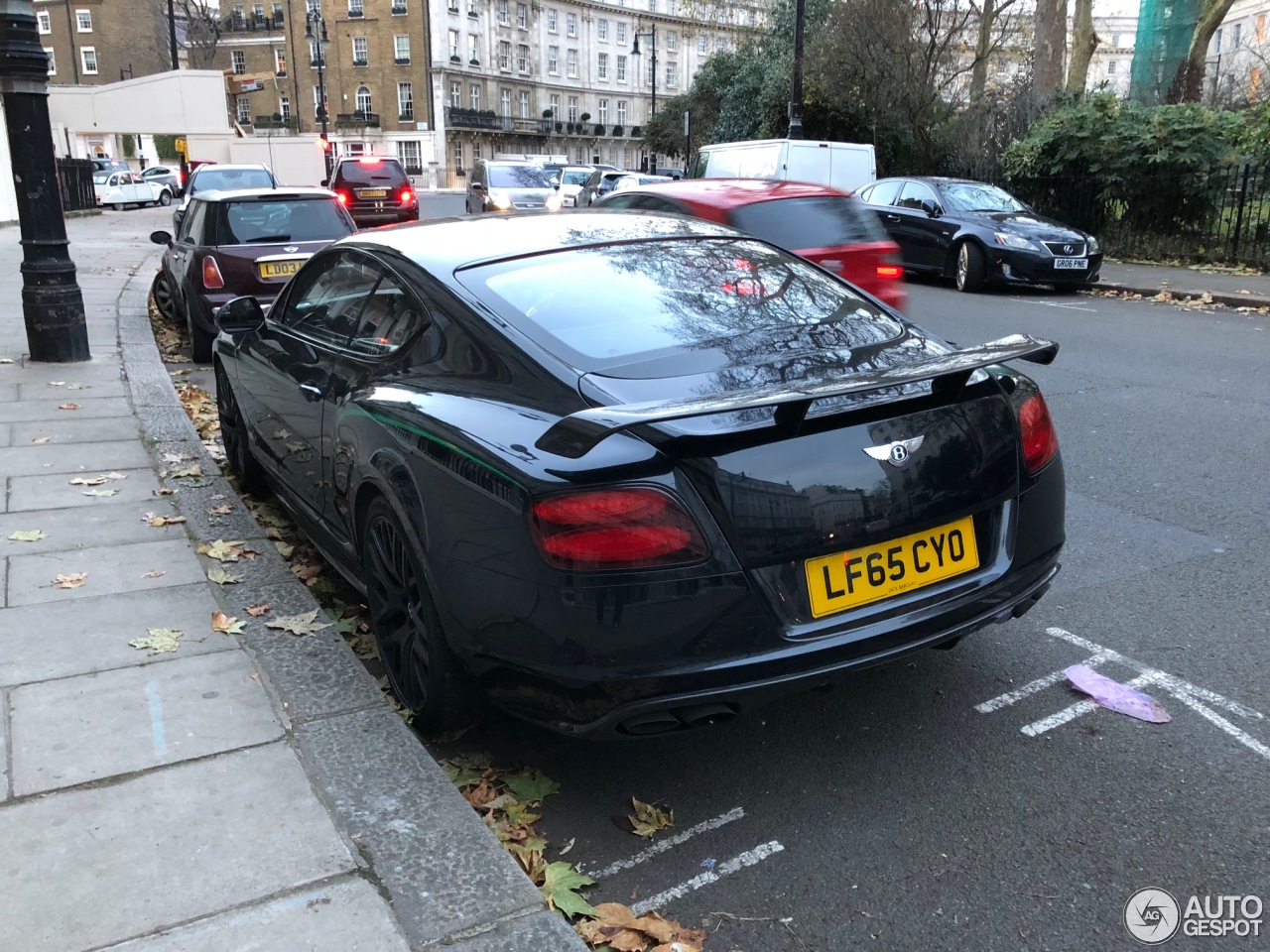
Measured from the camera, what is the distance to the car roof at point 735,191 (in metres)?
8.45

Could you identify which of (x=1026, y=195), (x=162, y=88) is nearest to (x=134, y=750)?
(x=1026, y=195)

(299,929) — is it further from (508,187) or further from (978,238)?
(508,187)

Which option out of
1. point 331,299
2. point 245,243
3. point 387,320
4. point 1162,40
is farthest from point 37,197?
point 1162,40

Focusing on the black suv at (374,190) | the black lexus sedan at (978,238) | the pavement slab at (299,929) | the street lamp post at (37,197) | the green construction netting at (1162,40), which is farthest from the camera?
the green construction netting at (1162,40)

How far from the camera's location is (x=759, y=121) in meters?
35.2

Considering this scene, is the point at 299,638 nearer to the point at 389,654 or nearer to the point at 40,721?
the point at 389,654

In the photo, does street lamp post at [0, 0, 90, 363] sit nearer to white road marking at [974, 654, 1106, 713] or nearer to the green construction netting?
white road marking at [974, 654, 1106, 713]

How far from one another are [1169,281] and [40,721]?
15400mm

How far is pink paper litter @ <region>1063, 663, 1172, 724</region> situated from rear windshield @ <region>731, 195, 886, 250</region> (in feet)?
17.0

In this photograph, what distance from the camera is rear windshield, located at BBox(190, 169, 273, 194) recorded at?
67.8 feet

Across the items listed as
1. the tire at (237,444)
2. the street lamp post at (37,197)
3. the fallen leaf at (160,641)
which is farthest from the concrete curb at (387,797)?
the street lamp post at (37,197)

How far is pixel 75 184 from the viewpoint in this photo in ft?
113

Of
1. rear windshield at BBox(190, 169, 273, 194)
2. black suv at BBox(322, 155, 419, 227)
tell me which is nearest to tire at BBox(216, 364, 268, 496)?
rear windshield at BBox(190, 169, 273, 194)

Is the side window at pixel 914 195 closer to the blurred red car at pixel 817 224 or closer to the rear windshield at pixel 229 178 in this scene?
the blurred red car at pixel 817 224
